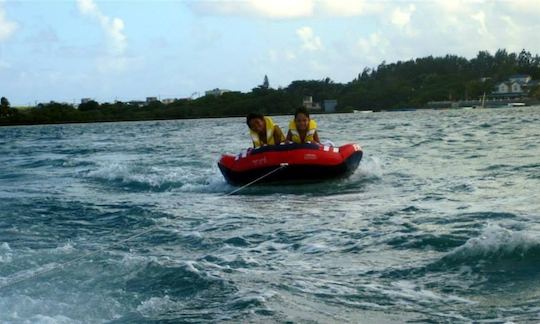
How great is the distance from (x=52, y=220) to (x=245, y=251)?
10.7 feet

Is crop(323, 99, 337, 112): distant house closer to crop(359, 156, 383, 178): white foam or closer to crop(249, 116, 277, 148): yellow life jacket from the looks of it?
crop(359, 156, 383, 178): white foam

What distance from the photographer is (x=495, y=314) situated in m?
4.04

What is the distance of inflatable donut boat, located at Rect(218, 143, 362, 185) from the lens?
35.2 ft

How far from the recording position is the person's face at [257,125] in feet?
37.4

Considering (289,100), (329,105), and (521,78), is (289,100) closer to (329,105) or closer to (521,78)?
(329,105)

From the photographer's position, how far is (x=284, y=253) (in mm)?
5965

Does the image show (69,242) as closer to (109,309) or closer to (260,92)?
(109,309)

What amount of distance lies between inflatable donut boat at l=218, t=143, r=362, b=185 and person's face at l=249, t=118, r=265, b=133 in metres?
0.46

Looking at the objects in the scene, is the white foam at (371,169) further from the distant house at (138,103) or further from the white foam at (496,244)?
the distant house at (138,103)

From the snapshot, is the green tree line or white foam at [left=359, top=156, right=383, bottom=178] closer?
white foam at [left=359, top=156, right=383, bottom=178]

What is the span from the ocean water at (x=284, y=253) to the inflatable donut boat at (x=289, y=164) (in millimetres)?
238

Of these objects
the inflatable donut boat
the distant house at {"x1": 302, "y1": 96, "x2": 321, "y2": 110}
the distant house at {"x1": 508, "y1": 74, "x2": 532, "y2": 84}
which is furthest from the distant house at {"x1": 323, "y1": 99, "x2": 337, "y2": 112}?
the inflatable donut boat

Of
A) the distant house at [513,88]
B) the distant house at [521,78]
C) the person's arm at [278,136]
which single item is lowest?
the person's arm at [278,136]

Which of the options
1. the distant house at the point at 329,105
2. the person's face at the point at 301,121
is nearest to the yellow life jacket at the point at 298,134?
the person's face at the point at 301,121
